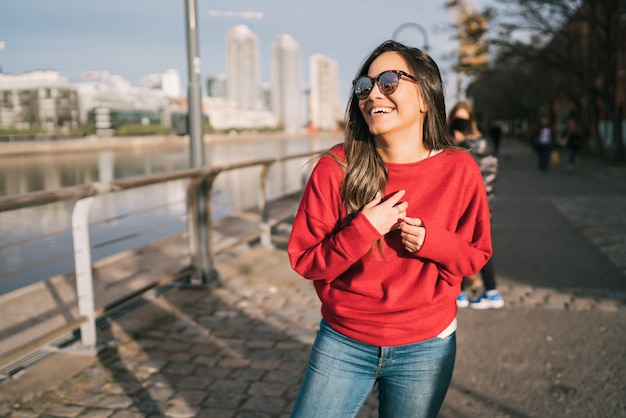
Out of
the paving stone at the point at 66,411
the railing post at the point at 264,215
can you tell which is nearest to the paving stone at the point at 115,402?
the paving stone at the point at 66,411

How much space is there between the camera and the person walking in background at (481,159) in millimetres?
5348

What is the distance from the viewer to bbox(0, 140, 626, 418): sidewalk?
141 inches

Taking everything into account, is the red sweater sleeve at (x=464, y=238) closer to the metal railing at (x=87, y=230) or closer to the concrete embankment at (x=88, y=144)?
the metal railing at (x=87, y=230)

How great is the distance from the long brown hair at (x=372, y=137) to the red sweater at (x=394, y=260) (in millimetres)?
45

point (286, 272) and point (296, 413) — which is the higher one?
point (296, 413)

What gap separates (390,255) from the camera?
6.16 ft

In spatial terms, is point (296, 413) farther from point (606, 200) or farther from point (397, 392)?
point (606, 200)

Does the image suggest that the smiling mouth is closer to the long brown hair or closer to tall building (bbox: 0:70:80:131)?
Result: the long brown hair

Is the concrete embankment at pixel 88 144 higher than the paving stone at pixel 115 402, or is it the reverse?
the concrete embankment at pixel 88 144

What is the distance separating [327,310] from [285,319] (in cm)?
334

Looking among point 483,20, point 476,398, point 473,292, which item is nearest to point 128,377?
point 476,398

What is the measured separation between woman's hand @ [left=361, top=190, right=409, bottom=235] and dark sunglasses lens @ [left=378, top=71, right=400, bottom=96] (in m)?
0.32

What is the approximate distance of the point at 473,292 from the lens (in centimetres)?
590

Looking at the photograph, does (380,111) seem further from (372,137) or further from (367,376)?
(367,376)
